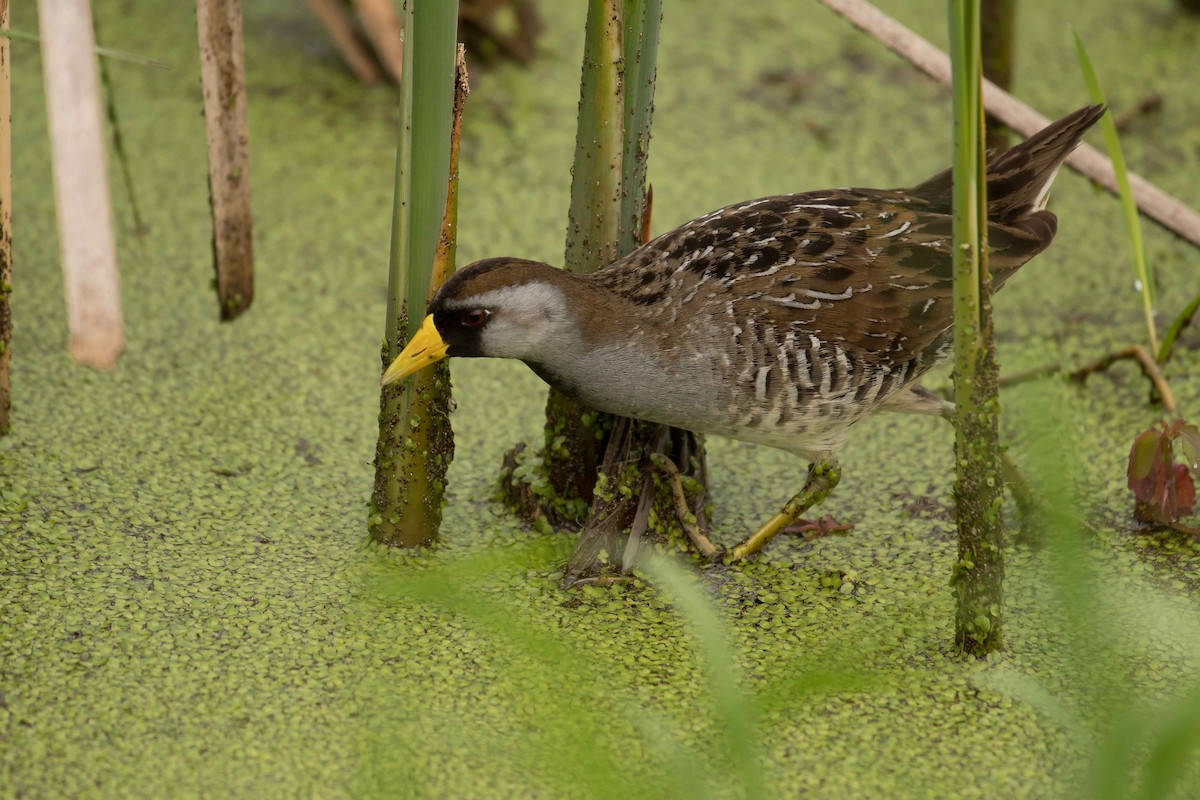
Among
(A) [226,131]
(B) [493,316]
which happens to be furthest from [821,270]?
(A) [226,131]

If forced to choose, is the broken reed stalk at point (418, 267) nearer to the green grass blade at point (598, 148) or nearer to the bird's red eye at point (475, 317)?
the bird's red eye at point (475, 317)

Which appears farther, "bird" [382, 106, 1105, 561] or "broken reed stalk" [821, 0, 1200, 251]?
"broken reed stalk" [821, 0, 1200, 251]

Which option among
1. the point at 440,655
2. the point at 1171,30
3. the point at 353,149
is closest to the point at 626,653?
the point at 440,655

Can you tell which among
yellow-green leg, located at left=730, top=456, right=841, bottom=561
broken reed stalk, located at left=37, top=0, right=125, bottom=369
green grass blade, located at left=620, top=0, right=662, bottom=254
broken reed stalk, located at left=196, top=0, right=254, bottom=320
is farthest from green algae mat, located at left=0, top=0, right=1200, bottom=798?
green grass blade, located at left=620, top=0, right=662, bottom=254

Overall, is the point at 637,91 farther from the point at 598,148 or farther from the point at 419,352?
the point at 419,352

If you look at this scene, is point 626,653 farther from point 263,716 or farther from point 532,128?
point 532,128

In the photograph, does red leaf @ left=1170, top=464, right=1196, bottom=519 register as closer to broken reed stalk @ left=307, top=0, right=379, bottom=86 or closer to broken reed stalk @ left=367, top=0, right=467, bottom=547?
broken reed stalk @ left=367, top=0, right=467, bottom=547
